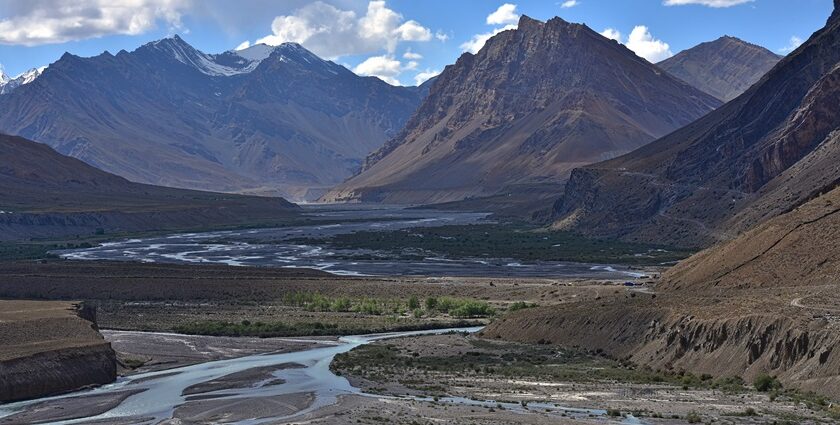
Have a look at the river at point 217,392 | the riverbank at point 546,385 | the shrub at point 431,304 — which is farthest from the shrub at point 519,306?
the river at point 217,392

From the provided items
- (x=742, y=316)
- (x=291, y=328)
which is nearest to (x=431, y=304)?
(x=291, y=328)

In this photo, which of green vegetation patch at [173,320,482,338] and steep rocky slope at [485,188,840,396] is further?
green vegetation patch at [173,320,482,338]

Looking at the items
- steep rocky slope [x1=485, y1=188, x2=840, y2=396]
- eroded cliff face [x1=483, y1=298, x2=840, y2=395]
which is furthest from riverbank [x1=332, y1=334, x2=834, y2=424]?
steep rocky slope [x1=485, y1=188, x2=840, y2=396]

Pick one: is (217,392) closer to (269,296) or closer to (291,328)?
(291,328)

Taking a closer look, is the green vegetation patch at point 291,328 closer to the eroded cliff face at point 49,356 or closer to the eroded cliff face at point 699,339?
the eroded cliff face at point 699,339

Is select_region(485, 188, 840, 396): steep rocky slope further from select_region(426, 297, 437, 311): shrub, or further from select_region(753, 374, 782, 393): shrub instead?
select_region(426, 297, 437, 311): shrub

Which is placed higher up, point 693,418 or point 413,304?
point 413,304
